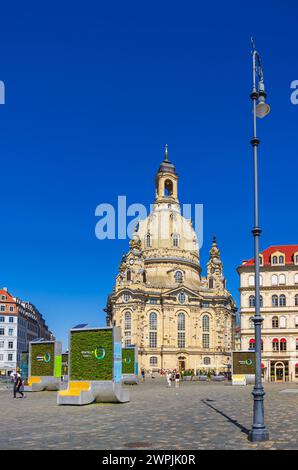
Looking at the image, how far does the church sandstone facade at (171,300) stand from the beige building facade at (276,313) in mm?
38233

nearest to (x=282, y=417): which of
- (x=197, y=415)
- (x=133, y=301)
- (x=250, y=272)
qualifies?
(x=197, y=415)

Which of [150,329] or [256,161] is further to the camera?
[150,329]

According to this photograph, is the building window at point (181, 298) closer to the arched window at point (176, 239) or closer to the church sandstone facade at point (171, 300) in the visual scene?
the church sandstone facade at point (171, 300)

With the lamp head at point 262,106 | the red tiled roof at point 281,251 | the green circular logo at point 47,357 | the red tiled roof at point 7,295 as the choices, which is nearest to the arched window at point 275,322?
the red tiled roof at point 281,251

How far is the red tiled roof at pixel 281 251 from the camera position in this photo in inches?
3275

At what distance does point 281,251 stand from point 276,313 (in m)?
9.61

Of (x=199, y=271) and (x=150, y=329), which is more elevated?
(x=199, y=271)

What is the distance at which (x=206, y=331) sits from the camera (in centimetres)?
12450

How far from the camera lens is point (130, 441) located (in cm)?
1532

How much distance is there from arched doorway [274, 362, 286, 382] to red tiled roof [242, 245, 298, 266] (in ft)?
46.9

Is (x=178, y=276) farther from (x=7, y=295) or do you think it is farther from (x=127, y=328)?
(x=7, y=295)

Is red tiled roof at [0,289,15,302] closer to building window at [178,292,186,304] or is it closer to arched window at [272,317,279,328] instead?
building window at [178,292,186,304]

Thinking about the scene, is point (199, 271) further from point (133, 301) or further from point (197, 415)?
point (197, 415)

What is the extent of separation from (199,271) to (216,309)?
1269 cm
